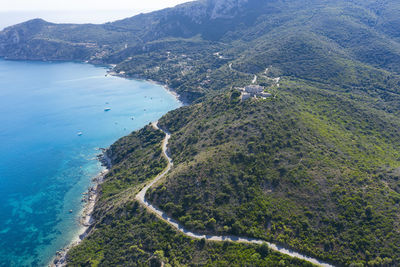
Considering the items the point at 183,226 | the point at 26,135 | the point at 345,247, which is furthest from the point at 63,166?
the point at 345,247

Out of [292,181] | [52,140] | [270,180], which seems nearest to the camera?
[292,181]

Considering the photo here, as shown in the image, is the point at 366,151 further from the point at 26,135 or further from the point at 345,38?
the point at 26,135

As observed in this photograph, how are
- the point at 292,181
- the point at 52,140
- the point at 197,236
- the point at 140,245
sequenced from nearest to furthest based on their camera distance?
the point at 197,236 < the point at 140,245 < the point at 292,181 < the point at 52,140

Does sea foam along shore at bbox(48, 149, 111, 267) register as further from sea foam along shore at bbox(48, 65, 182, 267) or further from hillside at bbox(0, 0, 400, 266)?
hillside at bbox(0, 0, 400, 266)

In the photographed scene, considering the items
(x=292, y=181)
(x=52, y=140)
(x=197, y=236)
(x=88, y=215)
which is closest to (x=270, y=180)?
(x=292, y=181)

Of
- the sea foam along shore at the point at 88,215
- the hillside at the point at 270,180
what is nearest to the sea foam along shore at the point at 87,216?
the sea foam along shore at the point at 88,215

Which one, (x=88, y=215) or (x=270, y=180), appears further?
(x=88, y=215)

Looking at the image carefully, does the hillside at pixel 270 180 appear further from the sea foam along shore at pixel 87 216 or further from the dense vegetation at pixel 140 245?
the sea foam along shore at pixel 87 216

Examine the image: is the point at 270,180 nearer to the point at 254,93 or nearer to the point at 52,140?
the point at 254,93
